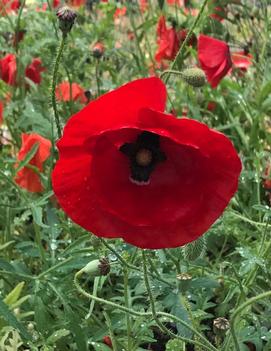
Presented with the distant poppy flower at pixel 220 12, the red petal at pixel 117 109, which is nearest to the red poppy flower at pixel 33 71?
the distant poppy flower at pixel 220 12

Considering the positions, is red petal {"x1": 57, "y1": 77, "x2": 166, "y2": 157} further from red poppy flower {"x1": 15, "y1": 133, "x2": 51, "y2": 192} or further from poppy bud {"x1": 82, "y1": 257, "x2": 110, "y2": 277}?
red poppy flower {"x1": 15, "y1": 133, "x2": 51, "y2": 192}

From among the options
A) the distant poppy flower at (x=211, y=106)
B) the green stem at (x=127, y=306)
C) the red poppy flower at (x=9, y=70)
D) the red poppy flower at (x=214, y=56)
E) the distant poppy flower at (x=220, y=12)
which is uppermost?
the distant poppy flower at (x=220, y=12)

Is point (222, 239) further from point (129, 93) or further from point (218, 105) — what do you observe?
point (129, 93)

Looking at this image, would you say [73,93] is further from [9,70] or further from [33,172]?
[33,172]

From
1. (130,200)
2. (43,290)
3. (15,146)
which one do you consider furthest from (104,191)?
(15,146)

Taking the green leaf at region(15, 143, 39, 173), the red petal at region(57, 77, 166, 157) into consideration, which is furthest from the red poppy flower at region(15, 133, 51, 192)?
the red petal at region(57, 77, 166, 157)

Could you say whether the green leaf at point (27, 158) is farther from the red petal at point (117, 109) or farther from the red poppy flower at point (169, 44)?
the red poppy flower at point (169, 44)

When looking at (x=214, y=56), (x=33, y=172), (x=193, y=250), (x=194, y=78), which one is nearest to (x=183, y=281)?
(x=193, y=250)
